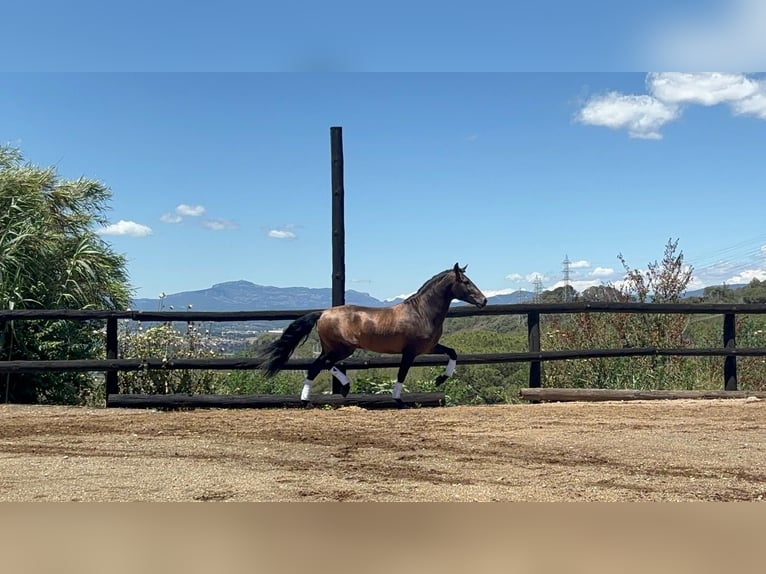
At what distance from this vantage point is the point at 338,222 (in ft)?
34.4

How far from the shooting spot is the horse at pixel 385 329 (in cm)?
937

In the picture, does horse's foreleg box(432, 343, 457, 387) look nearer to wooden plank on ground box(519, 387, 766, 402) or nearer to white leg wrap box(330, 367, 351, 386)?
white leg wrap box(330, 367, 351, 386)

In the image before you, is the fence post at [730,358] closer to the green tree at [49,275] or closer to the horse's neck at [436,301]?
the horse's neck at [436,301]

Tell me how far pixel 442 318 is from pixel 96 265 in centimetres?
699

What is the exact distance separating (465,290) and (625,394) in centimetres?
273

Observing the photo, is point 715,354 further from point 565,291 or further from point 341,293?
point 341,293

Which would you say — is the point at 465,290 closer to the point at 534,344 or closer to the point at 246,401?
the point at 534,344

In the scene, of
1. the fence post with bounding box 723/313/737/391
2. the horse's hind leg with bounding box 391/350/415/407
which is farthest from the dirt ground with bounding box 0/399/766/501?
the fence post with bounding box 723/313/737/391

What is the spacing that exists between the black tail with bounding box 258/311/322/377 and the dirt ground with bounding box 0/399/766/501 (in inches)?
29.9

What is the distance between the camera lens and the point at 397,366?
9820 mm

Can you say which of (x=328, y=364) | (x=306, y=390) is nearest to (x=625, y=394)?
(x=328, y=364)

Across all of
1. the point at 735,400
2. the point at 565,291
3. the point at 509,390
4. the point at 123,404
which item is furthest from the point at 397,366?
the point at 565,291

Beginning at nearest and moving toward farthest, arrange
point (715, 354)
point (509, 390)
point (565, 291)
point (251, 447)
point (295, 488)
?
1. point (295, 488)
2. point (251, 447)
3. point (715, 354)
4. point (509, 390)
5. point (565, 291)

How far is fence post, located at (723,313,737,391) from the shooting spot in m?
10.5
